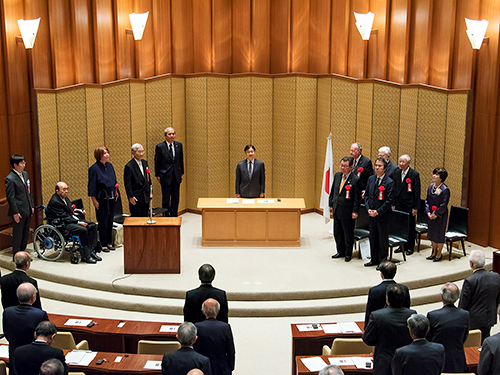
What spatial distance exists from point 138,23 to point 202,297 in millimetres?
6866

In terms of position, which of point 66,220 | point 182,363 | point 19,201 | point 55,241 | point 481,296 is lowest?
point 55,241

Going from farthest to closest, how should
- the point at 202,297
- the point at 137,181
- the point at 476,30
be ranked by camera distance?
the point at 137,181 < the point at 476,30 < the point at 202,297

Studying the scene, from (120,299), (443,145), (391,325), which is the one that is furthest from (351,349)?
(443,145)

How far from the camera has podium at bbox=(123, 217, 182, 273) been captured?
A: 338 inches

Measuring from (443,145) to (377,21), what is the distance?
2.55 meters

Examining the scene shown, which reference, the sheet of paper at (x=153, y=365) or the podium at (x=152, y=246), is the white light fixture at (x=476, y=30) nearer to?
the podium at (x=152, y=246)

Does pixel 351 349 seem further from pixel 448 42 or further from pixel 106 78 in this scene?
pixel 106 78

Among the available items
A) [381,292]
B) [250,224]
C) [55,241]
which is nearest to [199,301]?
[381,292]

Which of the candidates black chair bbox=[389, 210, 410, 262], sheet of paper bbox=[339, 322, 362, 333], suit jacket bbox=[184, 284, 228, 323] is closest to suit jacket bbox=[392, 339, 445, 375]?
sheet of paper bbox=[339, 322, 362, 333]

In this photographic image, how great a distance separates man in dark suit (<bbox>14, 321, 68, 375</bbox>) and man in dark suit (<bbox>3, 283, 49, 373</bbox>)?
0.62m

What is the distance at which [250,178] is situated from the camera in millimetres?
10578

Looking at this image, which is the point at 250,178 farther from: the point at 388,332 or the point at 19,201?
the point at 388,332

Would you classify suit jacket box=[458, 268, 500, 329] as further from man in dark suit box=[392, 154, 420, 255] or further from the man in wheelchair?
the man in wheelchair

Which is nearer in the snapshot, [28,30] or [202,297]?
[202,297]
